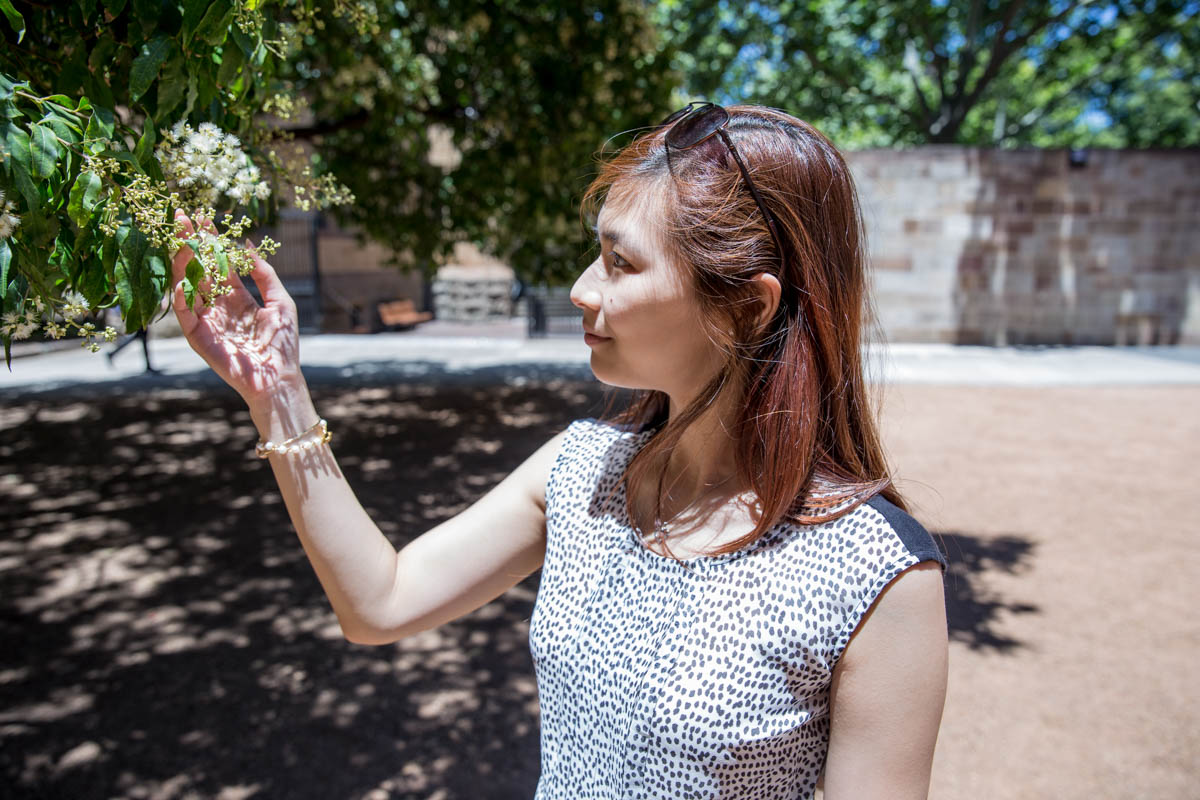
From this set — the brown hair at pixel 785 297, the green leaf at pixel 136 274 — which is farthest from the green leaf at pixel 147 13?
the brown hair at pixel 785 297

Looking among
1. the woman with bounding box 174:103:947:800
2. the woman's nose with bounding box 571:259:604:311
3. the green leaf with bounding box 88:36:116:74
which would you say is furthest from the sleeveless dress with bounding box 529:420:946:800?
the green leaf with bounding box 88:36:116:74

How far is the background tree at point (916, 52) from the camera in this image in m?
17.0

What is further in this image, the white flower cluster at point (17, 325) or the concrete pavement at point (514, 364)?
the concrete pavement at point (514, 364)

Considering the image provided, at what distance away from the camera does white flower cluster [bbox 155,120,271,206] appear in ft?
4.06

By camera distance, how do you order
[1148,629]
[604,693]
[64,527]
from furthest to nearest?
1. [64,527]
2. [1148,629]
3. [604,693]

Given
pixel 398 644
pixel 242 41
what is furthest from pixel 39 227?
pixel 398 644

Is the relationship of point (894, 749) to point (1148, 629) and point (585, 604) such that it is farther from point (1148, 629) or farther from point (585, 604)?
point (1148, 629)

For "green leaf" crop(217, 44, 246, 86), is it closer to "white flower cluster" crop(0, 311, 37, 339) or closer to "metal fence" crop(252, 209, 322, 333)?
"white flower cluster" crop(0, 311, 37, 339)

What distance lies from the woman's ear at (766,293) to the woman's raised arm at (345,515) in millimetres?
560

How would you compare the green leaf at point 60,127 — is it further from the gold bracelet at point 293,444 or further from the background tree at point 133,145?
the gold bracelet at point 293,444

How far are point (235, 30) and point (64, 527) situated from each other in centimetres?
611

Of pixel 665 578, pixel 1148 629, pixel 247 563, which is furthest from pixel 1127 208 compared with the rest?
pixel 665 578

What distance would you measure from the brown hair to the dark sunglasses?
11mm

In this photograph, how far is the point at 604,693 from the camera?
137cm
